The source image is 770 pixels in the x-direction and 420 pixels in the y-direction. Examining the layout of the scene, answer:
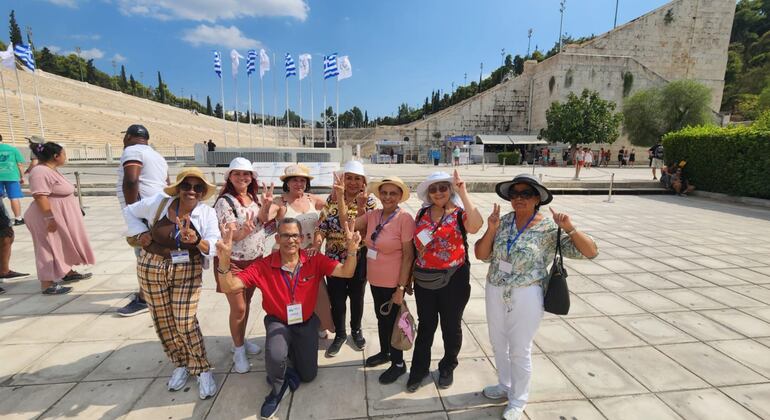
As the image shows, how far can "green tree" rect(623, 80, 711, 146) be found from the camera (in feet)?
84.2

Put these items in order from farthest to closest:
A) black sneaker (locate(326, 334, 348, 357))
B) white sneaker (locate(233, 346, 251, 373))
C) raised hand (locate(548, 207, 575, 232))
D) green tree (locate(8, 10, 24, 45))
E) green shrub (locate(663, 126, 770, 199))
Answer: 1. green tree (locate(8, 10, 24, 45))
2. green shrub (locate(663, 126, 770, 199))
3. black sneaker (locate(326, 334, 348, 357))
4. white sneaker (locate(233, 346, 251, 373))
5. raised hand (locate(548, 207, 575, 232))

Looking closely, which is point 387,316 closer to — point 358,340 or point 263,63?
point 358,340

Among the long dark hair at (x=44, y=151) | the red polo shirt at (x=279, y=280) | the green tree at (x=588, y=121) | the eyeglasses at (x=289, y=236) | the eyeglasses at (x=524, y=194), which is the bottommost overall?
the red polo shirt at (x=279, y=280)

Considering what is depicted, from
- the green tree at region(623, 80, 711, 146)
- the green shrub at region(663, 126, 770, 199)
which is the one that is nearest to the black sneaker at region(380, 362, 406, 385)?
the green shrub at region(663, 126, 770, 199)

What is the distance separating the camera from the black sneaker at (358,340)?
318 cm

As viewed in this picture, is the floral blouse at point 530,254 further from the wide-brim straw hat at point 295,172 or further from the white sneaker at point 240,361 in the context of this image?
the white sneaker at point 240,361

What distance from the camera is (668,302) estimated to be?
13.8 feet

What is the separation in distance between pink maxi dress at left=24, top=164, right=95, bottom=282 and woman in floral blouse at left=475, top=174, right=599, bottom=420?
492cm

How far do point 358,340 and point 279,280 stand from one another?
1102 mm

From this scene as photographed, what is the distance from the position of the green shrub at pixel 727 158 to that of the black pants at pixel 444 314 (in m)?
14.4

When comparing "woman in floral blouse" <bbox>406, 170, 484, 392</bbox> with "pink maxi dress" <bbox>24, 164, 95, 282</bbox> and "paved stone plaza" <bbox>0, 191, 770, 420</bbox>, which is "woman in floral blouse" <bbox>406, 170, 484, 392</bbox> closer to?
"paved stone plaza" <bbox>0, 191, 770, 420</bbox>

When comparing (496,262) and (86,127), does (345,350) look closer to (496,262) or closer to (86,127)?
(496,262)

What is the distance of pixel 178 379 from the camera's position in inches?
103

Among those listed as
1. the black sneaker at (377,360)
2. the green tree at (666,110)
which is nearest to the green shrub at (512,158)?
the green tree at (666,110)
